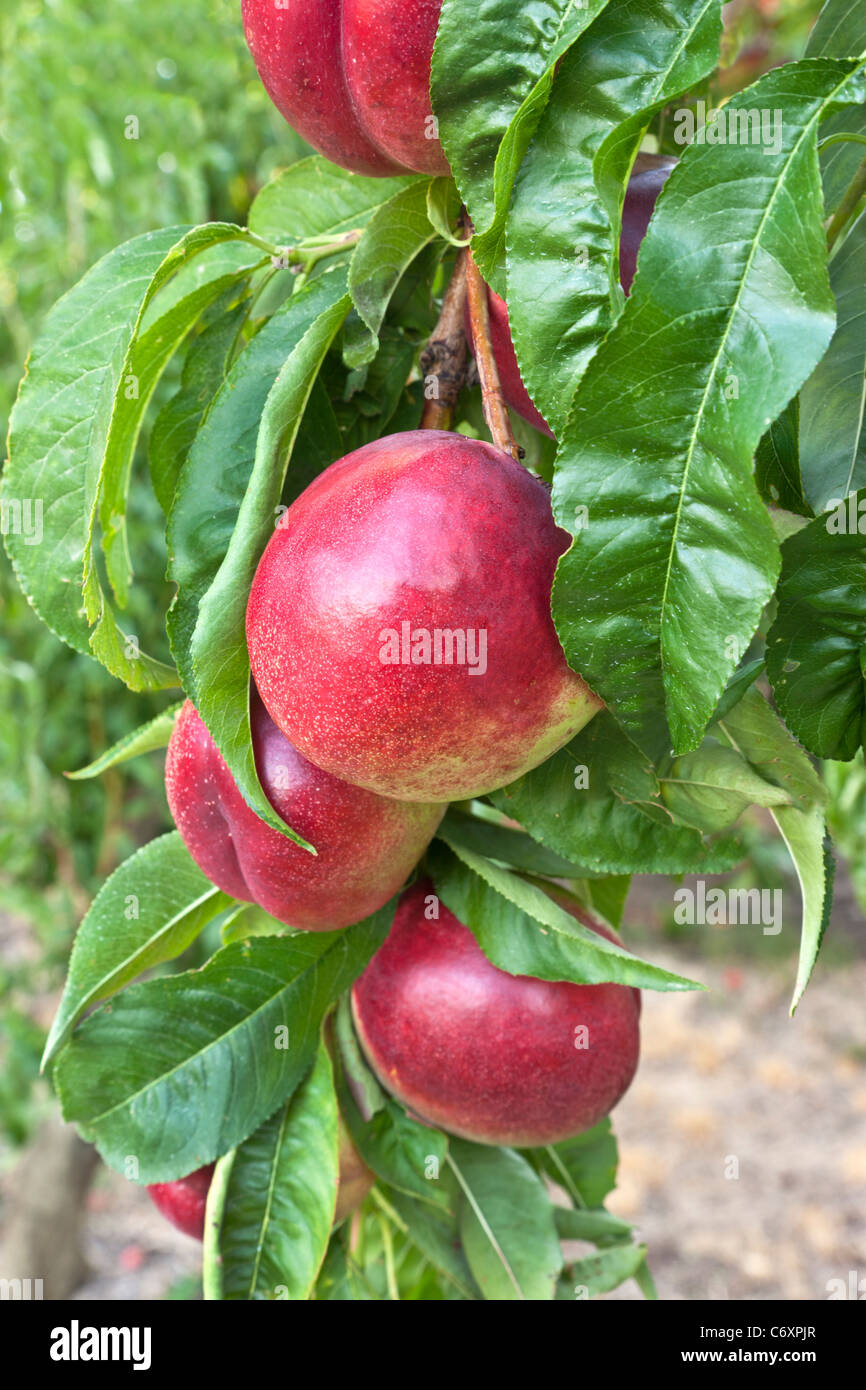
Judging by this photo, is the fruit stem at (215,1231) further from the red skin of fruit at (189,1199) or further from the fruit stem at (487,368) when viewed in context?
the fruit stem at (487,368)

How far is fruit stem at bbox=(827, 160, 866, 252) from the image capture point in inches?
21.2

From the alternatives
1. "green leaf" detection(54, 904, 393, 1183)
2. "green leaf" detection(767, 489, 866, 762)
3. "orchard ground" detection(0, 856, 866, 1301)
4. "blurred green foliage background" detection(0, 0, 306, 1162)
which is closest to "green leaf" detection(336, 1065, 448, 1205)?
"green leaf" detection(54, 904, 393, 1183)

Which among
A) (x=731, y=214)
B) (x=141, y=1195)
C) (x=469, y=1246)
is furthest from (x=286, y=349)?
(x=141, y=1195)

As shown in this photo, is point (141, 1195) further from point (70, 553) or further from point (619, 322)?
point (619, 322)

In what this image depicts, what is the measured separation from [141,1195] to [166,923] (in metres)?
2.72

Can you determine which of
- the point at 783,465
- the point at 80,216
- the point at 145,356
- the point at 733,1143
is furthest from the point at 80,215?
the point at 733,1143

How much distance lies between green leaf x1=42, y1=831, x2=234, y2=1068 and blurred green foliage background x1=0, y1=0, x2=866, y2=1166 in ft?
4.45

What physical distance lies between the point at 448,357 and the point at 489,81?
Answer: 16cm

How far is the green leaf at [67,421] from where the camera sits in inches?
24.3

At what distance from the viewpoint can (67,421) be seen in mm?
624

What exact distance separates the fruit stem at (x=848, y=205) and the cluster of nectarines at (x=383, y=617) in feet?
0.27

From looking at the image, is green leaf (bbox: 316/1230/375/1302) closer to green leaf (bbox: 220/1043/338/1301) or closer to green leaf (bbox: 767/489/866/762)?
green leaf (bbox: 220/1043/338/1301)

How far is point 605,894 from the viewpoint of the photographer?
85cm

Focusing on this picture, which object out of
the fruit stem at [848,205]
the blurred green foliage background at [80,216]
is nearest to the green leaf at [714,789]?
the fruit stem at [848,205]
